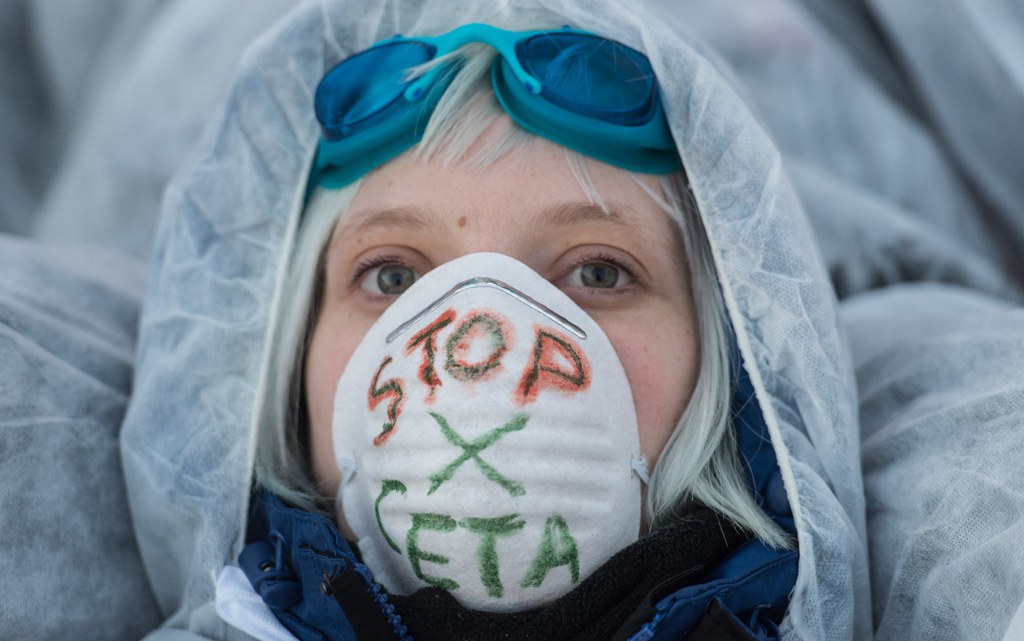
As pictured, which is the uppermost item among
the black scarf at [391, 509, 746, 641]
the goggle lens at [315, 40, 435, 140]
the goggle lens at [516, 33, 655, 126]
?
the goggle lens at [516, 33, 655, 126]

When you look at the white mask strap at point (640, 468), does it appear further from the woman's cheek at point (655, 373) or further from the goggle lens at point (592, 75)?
the goggle lens at point (592, 75)

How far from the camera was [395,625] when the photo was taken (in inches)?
38.1

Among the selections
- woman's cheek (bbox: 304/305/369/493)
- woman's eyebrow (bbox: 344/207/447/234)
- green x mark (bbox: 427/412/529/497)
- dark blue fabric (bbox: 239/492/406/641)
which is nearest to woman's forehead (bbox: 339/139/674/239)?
woman's eyebrow (bbox: 344/207/447/234)

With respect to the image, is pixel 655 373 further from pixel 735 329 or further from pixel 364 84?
pixel 364 84

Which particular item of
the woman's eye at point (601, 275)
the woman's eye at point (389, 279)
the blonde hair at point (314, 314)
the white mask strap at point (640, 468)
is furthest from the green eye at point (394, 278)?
the white mask strap at point (640, 468)

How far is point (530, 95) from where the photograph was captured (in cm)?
112

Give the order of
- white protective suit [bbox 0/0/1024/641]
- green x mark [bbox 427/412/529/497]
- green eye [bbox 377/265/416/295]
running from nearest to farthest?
green x mark [bbox 427/412/529/497]
white protective suit [bbox 0/0/1024/641]
green eye [bbox 377/265/416/295]

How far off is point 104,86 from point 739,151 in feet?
5.06

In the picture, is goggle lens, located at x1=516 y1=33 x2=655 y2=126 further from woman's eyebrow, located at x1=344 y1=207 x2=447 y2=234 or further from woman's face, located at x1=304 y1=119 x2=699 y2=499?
woman's eyebrow, located at x1=344 y1=207 x2=447 y2=234

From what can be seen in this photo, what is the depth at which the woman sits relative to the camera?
96 centimetres

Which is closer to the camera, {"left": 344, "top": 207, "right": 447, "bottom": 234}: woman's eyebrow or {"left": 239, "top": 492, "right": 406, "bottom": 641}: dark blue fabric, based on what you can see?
{"left": 239, "top": 492, "right": 406, "bottom": 641}: dark blue fabric

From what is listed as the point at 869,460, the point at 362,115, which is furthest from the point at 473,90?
the point at 869,460

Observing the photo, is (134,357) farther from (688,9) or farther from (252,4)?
(688,9)

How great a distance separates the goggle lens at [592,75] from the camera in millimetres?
1132
